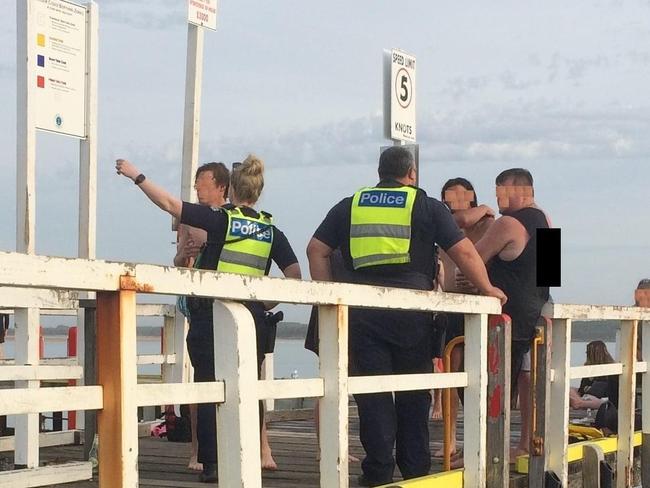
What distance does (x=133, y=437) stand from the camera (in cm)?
368

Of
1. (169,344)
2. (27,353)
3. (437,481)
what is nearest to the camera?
(437,481)

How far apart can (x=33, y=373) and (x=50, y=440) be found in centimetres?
128

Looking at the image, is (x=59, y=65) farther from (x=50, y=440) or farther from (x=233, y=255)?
(x=233, y=255)

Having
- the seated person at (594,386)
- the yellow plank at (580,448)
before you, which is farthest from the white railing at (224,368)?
the seated person at (594,386)

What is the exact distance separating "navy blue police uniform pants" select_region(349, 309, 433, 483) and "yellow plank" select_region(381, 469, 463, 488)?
0.97 feet

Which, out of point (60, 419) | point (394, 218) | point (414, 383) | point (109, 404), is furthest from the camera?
point (60, 419)

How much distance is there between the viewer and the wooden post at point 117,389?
365cm

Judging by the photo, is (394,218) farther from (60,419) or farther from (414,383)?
(60,419)

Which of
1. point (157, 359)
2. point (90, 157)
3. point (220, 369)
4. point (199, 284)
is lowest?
point (157, 359)

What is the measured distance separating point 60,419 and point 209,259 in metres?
6.54

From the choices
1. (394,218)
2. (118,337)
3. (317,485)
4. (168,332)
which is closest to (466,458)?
(317,485)

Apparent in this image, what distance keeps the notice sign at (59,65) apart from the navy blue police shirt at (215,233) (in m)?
2.41

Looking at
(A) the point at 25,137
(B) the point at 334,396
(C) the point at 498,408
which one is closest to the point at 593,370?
(C) the point at 498,408

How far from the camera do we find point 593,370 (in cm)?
746
